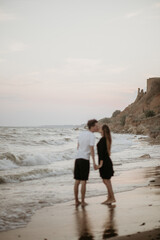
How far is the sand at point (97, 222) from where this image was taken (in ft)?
13.2

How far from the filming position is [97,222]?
4.67 metres

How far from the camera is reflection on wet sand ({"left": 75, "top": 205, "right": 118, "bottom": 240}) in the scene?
4.00 meters

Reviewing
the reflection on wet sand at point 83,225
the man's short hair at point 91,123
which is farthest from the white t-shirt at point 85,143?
the reflection on wet sand at point 83,225

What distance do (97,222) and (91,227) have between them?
11.2 inches

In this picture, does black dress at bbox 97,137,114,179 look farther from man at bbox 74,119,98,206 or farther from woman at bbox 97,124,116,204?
man at bbox 74,119,98,206

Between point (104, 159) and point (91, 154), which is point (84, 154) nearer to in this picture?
point (91, 154)

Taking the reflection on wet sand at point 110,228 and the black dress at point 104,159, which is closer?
the reflection on wet sand at point 110,228

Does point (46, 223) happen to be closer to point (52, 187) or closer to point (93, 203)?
point (93, 203)

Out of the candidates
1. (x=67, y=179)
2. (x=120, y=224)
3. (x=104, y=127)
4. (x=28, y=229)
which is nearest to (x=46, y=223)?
(x=28, y=229)

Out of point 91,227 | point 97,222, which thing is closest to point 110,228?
point 91,227

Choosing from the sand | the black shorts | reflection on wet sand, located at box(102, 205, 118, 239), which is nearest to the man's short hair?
the black shorts

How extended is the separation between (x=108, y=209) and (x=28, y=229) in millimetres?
1648

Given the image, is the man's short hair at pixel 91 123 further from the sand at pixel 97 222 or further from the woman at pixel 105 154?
the sand at pixel 97 222

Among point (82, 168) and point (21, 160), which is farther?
point (21, 160)
